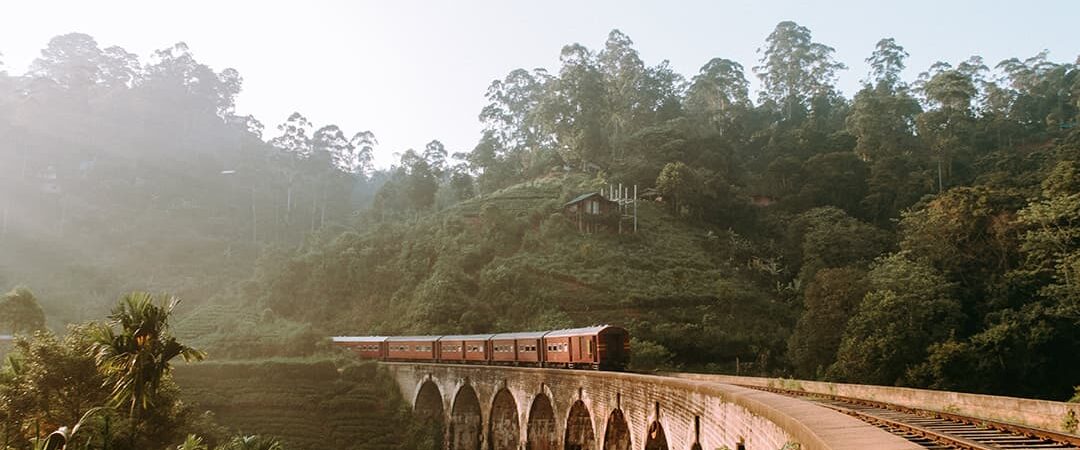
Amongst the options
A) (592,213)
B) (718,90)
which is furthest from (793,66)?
(592,213)

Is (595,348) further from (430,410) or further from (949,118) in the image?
(949,118)

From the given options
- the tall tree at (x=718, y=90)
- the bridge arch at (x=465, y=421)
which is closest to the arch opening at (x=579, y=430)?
the bridge arch at (x=465, y=421)

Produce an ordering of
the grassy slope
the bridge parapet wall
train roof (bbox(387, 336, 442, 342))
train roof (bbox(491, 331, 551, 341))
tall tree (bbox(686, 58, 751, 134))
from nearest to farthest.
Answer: the bridge parapet wall → train roof (bbox(491, 331, 551, 341)) → the grassy slope → train roof (bbox(387, 336, 442, 342)) → tall tree (bbox(686, 58, 751, 134))

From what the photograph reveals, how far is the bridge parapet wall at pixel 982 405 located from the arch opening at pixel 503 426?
14.4 m

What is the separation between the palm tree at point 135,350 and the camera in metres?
15.2

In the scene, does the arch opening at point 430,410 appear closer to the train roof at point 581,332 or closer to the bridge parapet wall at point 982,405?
the train roof at point 581,332

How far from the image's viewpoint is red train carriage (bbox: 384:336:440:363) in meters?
35.0

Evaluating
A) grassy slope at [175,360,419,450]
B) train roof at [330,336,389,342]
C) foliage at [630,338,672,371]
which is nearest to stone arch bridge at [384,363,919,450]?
grassy slope at [175,360,419,450]

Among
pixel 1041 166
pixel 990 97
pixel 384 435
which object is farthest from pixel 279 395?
pixel 990 97

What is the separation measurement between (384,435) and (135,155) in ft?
186

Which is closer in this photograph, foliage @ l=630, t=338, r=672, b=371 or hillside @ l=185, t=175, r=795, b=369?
foliage @ l=630, t=338, r=672, b=371

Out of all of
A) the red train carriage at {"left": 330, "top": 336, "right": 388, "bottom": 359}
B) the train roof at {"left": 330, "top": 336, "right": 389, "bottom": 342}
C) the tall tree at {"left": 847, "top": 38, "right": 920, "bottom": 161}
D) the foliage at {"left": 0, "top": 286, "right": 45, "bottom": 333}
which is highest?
the tall tree at {"left": 847, "top": 38, "right": 920, "bottom": 161}

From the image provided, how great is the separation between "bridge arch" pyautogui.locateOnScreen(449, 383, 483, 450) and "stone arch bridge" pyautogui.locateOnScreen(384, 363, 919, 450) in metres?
0.04

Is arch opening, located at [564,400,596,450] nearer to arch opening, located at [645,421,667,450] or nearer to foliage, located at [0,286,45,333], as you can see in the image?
arch opening, located at [645,421,667,450]
